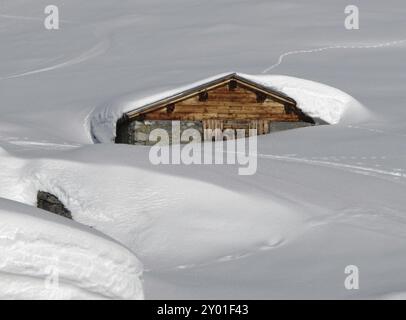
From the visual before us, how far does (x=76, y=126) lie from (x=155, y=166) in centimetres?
1180

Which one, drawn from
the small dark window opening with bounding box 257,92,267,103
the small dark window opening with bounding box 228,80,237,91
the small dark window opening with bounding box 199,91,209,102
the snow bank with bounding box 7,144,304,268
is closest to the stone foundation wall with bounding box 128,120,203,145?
the small dark window opening with bounding box 199,91,209,102

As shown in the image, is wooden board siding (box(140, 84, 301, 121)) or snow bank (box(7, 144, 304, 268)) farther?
wooden board siding (box(140, 84, 301, 121))

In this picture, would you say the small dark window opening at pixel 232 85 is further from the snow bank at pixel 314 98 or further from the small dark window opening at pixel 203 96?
the small dark window opening at pixel 203 96

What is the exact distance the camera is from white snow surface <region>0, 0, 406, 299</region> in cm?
685

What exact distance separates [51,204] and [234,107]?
10.5 m

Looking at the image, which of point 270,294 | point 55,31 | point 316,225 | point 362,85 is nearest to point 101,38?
point 55,31

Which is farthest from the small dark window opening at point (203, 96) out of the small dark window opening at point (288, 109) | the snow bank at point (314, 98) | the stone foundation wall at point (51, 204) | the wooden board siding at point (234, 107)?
the stone foundation wall at point (51, 204)

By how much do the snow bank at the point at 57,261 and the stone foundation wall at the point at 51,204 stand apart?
6.18 metres

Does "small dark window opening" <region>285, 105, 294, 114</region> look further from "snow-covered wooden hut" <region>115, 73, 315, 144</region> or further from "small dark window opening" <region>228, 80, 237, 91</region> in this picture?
"small dark window opening" <region>228, 80, 237, 91</region>

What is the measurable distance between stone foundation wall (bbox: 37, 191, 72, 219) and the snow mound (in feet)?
30.7

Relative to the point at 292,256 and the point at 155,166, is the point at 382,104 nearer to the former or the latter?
the point at 155,166

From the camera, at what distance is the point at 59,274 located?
633cm

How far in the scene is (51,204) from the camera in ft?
42.8

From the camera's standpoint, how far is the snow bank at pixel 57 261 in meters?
6.20
